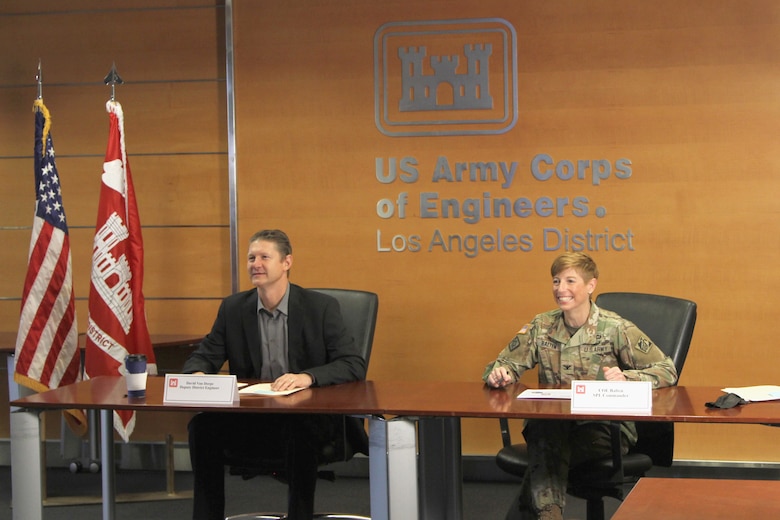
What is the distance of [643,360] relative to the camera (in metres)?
3.66

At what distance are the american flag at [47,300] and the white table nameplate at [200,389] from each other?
1701 millimetres

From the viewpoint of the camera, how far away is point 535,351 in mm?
3887

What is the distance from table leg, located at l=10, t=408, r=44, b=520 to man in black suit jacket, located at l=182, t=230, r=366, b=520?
59cm

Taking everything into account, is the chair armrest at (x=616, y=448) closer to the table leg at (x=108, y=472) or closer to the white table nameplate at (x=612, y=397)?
the white table nameplate at (x=612, y=397)

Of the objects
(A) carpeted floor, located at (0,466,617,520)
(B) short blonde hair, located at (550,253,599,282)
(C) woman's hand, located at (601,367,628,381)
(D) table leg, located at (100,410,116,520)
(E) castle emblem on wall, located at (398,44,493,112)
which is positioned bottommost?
(A) carpeted floor, located at (0,466,617,520)

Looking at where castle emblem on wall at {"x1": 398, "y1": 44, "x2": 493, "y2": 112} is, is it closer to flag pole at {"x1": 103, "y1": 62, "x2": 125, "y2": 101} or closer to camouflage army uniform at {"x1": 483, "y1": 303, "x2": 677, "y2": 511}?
flag pole at {"x1": 103, "y1": 62, "x2": 125, "y2": 101}

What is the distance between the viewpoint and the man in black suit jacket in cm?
384

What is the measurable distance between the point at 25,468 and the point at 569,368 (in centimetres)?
200

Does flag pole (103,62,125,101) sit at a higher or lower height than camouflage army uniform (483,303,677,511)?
higher

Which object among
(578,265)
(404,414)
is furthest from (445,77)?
(404,414)

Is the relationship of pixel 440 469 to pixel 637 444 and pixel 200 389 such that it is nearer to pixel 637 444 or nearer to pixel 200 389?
pixel 637 444

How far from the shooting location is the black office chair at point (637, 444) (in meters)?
3.53

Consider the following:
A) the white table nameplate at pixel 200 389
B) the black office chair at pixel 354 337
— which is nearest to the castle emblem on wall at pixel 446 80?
the black office chair at pixel 354 337

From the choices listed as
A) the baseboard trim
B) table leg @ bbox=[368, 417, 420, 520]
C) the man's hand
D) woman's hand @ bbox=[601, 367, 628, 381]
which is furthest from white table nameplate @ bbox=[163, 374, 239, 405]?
the baseboard trim
